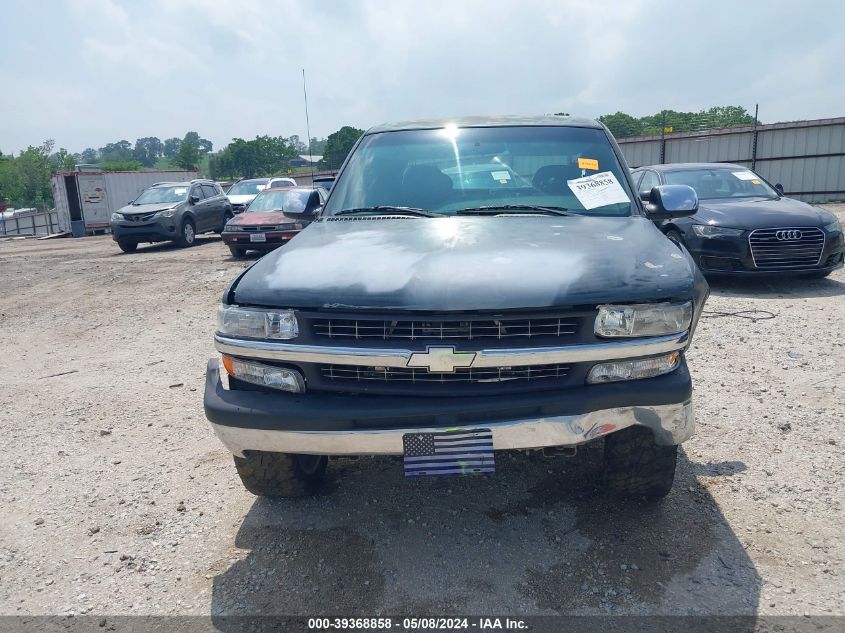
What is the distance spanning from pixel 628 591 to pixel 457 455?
0.81m

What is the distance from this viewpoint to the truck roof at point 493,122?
3920 millimetres

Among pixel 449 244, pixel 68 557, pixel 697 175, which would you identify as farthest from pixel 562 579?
pixel 697 175

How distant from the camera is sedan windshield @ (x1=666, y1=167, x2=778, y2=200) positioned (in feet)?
27.6

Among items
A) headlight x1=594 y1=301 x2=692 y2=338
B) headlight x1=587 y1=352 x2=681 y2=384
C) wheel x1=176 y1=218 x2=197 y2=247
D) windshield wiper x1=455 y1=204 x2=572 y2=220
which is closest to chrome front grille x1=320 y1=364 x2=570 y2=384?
headlight x1=587 y1=352 x2=681 y2=384

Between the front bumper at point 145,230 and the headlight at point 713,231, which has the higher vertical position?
the headlight at point 713,231

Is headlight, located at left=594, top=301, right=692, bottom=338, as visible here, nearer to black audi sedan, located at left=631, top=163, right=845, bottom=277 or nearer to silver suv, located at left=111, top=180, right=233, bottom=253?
black audi sedan, located at left=631, top=163, right=845, bottom=277

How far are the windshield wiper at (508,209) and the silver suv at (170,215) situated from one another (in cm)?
1320

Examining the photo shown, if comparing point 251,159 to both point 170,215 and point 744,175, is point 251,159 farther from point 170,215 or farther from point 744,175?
point 744,175

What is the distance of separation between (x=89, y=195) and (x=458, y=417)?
2586 cm

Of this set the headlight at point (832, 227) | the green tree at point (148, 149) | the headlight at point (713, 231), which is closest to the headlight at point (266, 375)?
the headlight at point (713, 231)

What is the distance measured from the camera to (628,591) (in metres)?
2.38

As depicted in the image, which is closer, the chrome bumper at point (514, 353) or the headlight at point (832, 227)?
the chrome bumper at point (514, 353)

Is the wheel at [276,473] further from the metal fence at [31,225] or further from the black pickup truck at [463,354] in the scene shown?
the metal fence at [31,225]

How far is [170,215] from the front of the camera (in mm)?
15023
